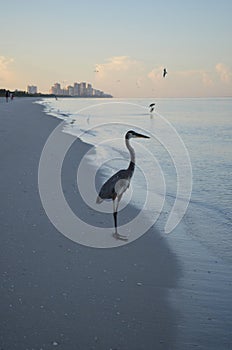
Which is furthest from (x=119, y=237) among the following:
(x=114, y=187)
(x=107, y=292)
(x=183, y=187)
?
(x=183, y=187)

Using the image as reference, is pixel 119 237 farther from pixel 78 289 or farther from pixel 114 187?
pixel 78 289

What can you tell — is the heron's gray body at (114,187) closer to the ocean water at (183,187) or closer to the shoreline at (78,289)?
the shoreline at (78,289)

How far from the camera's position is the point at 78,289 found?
4.48 m

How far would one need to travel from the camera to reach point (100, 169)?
479 inches

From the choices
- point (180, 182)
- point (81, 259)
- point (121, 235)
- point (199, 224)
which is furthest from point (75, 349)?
point (180, 182)

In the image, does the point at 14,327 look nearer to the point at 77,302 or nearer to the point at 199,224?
the point at 77,302

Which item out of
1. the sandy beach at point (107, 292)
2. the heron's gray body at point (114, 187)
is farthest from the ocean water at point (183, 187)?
the heron's gray body at point (114, 187)

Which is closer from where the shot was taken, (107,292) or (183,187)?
(107,292)

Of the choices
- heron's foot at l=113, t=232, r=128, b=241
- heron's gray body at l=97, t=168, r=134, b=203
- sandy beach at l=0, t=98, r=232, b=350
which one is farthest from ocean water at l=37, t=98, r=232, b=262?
heron's gray body at l=97, t=168, r=134, b=203

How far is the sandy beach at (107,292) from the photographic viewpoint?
A: 368cm

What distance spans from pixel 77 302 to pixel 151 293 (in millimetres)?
885

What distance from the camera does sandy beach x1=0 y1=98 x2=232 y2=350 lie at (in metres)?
3.68

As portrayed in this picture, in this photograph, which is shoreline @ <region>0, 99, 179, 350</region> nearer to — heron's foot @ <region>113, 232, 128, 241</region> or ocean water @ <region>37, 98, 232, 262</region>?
heron's foot @ <region>113, 232, 128, 241</region>

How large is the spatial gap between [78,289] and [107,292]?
0.32m
